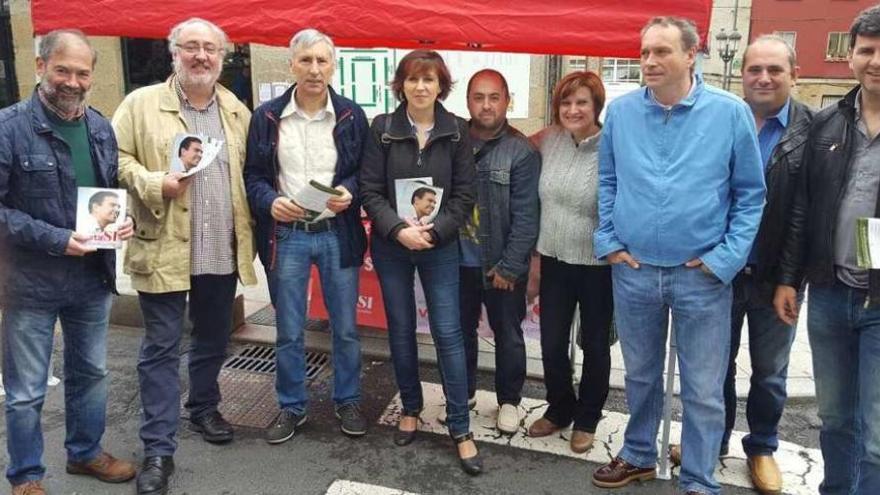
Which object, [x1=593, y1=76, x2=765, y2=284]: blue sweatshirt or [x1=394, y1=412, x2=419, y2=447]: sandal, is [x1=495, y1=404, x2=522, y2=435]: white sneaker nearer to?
[x1=394, y1=412, x2=419, y2=447]: sandal

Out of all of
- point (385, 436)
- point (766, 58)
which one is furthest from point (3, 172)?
point (766, 58)

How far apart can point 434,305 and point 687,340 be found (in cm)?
119

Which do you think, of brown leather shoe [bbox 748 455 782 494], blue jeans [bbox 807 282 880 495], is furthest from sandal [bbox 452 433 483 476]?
blue jeans [bbox 807 282 880 495]

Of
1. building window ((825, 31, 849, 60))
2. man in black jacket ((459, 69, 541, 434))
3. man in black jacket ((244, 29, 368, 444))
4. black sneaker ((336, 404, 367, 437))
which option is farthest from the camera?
building window ((825, 31, 849, 60))

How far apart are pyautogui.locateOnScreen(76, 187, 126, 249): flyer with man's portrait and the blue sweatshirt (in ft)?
7.13

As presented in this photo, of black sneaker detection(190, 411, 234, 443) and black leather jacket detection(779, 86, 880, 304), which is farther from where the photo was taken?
black sneaker detection(190, 411, 234, 443)

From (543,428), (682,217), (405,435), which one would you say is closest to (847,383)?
(682,217)

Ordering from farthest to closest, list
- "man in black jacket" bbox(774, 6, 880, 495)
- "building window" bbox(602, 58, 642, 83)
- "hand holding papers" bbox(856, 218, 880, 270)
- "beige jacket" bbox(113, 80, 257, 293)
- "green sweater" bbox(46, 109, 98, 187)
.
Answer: "building window" bbox(602, 58, 642, 83) < "beige jacket" bbox(113, 80, 257, 293) < "green sweater" bbox(46, 109, 98, 187) < "man in black jacket" bbox(774, 6, 880, 495) < "hand holding papers" bbox(856, 218, 880, 270)

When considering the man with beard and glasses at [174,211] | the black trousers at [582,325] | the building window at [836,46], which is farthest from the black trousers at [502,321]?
the building window at [836,46]

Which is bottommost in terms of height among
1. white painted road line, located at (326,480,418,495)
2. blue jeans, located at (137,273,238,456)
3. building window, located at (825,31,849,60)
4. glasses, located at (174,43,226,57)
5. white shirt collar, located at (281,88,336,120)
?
white painted road line, located at (326,480,418,495)

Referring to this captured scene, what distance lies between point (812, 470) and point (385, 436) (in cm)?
223

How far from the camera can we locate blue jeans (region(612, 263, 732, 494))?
2.75m

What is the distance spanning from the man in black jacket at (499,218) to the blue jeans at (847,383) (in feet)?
4.35

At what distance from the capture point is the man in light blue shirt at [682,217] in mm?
2633
